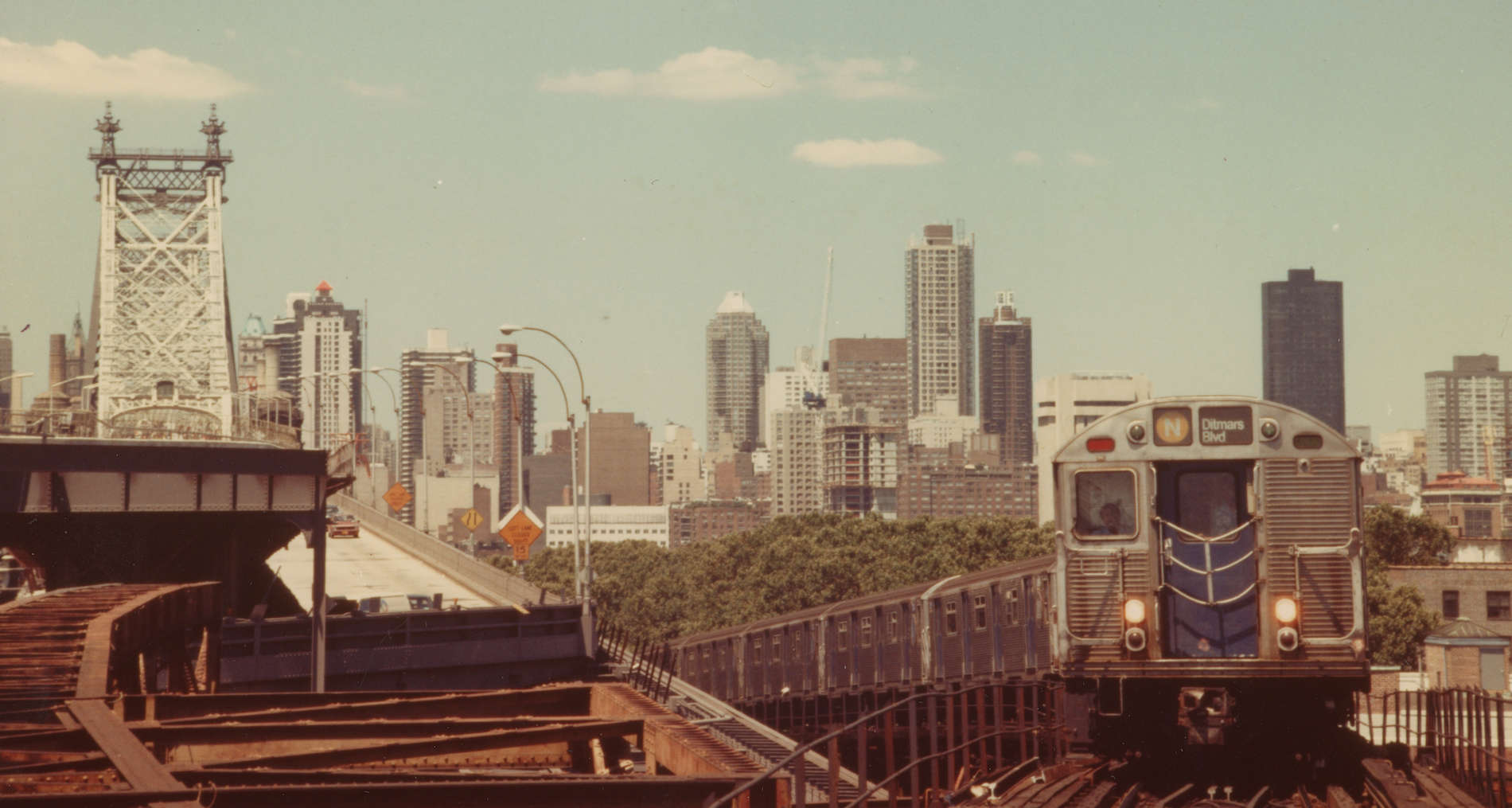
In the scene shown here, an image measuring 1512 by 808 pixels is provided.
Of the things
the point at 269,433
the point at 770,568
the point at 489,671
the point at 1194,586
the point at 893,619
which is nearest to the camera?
the point at 1194,586

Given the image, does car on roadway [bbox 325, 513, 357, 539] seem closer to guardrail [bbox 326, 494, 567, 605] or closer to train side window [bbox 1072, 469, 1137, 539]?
guardrail [bbox 326, 494, 567, 605]

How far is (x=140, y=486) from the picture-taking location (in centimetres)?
3738

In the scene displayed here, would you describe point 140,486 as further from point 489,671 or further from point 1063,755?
point 1063,755

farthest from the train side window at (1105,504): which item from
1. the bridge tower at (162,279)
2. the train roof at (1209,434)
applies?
the bridge tower at (162,279)

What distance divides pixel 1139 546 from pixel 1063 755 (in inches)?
216

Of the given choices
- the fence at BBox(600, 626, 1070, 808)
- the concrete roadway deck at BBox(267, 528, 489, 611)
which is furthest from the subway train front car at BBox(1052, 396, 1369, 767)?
the concrete roadway deck at BBox(267, 528, 489, 611)

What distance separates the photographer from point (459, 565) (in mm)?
76062

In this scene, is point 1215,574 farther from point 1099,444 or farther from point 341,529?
point 341,529

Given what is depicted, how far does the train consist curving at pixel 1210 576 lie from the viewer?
19.1 metres

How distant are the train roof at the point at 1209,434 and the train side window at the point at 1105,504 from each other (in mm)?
208

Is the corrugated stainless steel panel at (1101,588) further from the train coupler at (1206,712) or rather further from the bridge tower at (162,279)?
the bridge tower at (162,279)

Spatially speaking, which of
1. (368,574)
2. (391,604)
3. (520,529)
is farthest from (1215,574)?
(368,574)

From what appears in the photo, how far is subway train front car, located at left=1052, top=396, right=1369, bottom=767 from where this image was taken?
62.7ft

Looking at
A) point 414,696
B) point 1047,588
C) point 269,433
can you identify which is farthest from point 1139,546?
point 269,433
